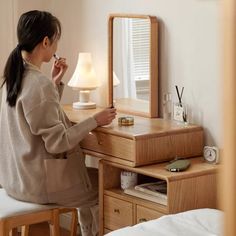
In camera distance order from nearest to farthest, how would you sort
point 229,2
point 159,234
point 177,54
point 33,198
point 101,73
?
point 229,2, point 159,234, point 33,198, point 177,54, point 101,73

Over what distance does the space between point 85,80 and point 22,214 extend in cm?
98

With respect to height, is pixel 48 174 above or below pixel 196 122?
below

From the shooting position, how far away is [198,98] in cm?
261

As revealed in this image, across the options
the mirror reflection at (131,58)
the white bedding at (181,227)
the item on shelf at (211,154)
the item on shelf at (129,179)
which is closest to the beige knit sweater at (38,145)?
the item on shelf at (129,179)

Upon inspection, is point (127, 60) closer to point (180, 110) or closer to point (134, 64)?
point (134, 64)

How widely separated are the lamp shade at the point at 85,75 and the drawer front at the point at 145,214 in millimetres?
956

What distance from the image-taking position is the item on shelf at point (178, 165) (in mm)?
2295

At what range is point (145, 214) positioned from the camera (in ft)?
7.75

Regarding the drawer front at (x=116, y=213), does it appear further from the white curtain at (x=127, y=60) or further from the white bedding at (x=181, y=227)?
the white curtain at (x=127, y=60)

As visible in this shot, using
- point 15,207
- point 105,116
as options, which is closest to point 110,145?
point 105,116

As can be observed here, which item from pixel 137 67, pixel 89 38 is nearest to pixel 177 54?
pixel 137 67

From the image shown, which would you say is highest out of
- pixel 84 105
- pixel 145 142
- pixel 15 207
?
pixel 84 105

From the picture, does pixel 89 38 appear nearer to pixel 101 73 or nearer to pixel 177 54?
pixel 101 73

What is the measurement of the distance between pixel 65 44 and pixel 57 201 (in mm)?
1313
